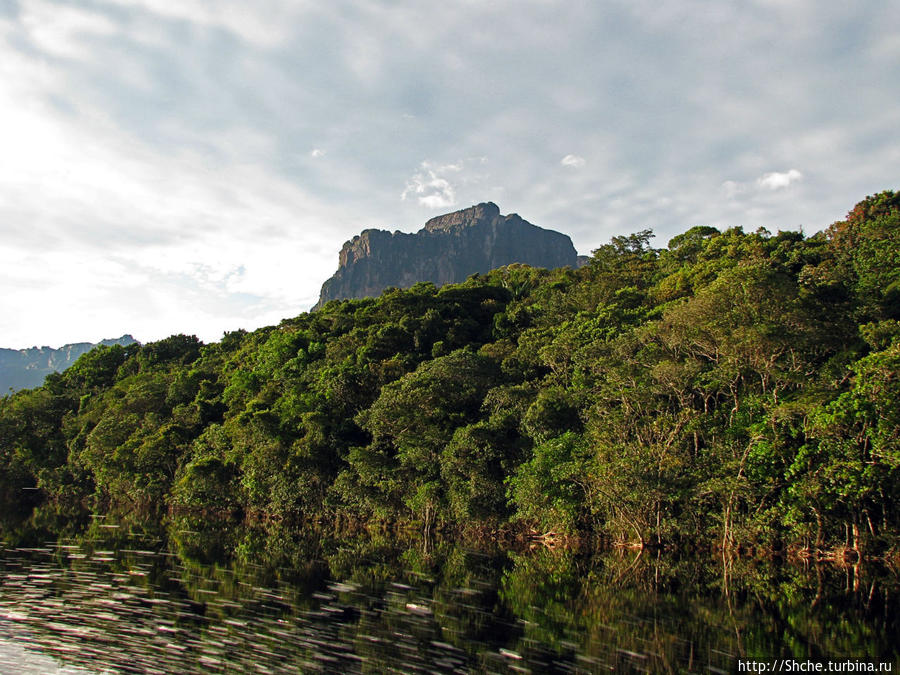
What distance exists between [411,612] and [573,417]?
19969 millimetres

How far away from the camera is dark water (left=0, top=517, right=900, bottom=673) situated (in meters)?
10.2

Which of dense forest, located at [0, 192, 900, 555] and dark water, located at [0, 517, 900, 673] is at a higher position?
dense forest, located at [0, 192, 900, 555]

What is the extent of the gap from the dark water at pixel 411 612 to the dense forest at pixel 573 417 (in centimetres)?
343

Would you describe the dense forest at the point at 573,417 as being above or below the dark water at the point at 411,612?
above

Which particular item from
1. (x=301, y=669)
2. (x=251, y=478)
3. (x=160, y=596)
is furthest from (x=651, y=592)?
A: (x=251, y=478)

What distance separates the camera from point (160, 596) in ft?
47.5

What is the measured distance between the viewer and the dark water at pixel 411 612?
1020 centimetres

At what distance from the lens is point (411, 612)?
1405 centimetres

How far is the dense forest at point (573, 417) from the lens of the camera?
76.0 feet

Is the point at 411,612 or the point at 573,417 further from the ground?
the point at 573,417

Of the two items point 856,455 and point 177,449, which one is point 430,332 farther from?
point 856,455

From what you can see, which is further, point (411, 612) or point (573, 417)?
point (573, 417)

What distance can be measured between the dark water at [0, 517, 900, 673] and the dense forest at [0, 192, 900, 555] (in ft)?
11.3

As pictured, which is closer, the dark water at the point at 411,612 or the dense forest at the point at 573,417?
the dark water at the point at 411,612
